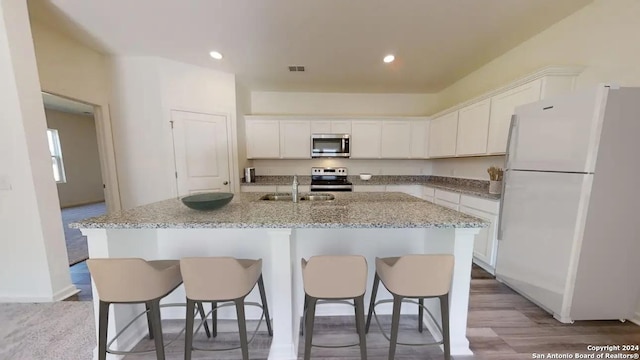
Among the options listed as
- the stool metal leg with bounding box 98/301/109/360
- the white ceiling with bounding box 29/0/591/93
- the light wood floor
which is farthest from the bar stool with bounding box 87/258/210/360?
the white ceiling with bounding box 29/0/591/93

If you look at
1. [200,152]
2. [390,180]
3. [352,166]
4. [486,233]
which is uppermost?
[200,152]

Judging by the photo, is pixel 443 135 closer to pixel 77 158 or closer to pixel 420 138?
pixel 420 138

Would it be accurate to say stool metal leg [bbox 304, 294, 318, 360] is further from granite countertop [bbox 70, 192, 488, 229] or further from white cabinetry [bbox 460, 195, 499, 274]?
white cabinetry [bbox 460, 195, 499, 274]

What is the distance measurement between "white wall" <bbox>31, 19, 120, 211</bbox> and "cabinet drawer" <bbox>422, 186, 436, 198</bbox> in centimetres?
478

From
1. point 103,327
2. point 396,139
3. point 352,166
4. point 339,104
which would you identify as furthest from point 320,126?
point 103,327

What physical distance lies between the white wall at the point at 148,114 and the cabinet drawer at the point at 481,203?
157 inches

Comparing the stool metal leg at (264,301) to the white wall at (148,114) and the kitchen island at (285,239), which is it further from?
the white wall at (148,114)

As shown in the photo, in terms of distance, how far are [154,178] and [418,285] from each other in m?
3.74

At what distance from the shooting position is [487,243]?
2.60 metres

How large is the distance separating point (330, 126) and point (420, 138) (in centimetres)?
171

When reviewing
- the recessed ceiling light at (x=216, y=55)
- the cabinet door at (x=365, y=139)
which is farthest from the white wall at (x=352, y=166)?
the recessed ceiling light at (x=216, y=55)

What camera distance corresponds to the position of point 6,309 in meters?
2.01

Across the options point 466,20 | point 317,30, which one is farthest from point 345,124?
point 466,20

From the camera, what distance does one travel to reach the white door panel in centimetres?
174
